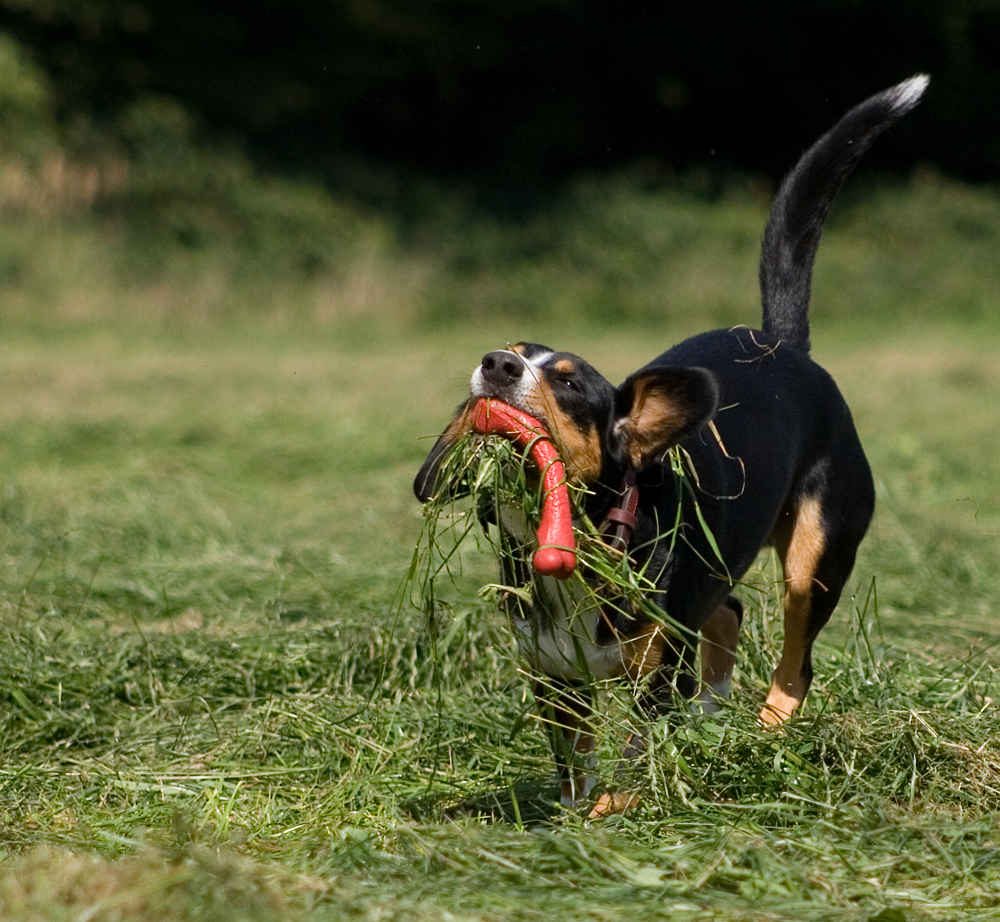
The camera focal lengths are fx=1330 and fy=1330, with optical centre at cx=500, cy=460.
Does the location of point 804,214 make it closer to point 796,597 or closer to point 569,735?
point 796,597

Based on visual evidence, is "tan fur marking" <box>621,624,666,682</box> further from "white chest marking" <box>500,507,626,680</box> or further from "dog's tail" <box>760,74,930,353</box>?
"dog's tail" <box>760,74,930,353</box>

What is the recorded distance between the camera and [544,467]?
326cm

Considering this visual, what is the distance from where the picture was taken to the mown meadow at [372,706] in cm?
270

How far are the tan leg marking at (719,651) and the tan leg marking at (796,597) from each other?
0.47 ft

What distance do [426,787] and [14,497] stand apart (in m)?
3.81

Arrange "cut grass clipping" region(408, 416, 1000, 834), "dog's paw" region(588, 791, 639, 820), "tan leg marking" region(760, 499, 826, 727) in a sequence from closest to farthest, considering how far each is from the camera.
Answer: "cut grass clipping" region(408, 416, 1000, 834) → "dog's paw" region(588, 791, 639, 820) → "tan leg marking" region(760, 499, 826, 727)

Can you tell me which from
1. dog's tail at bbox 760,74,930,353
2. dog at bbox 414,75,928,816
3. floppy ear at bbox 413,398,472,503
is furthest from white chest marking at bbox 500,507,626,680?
dog's tail at bbox 760,74,930,353

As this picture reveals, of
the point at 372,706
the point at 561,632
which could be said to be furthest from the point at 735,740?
the point at 372,706

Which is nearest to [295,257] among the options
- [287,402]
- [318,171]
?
[318,171]

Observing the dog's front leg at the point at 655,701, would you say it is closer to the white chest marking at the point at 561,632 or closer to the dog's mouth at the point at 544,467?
the white chest marking at the point at 561,632

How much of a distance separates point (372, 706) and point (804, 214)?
2249 millimetres

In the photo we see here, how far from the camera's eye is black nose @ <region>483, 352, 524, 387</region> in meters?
3.28

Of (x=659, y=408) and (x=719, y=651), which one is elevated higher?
(x=659, y=408)

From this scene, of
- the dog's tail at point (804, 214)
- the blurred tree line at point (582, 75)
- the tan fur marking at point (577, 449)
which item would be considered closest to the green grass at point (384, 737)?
the tan fur marking at point (577, 449)
